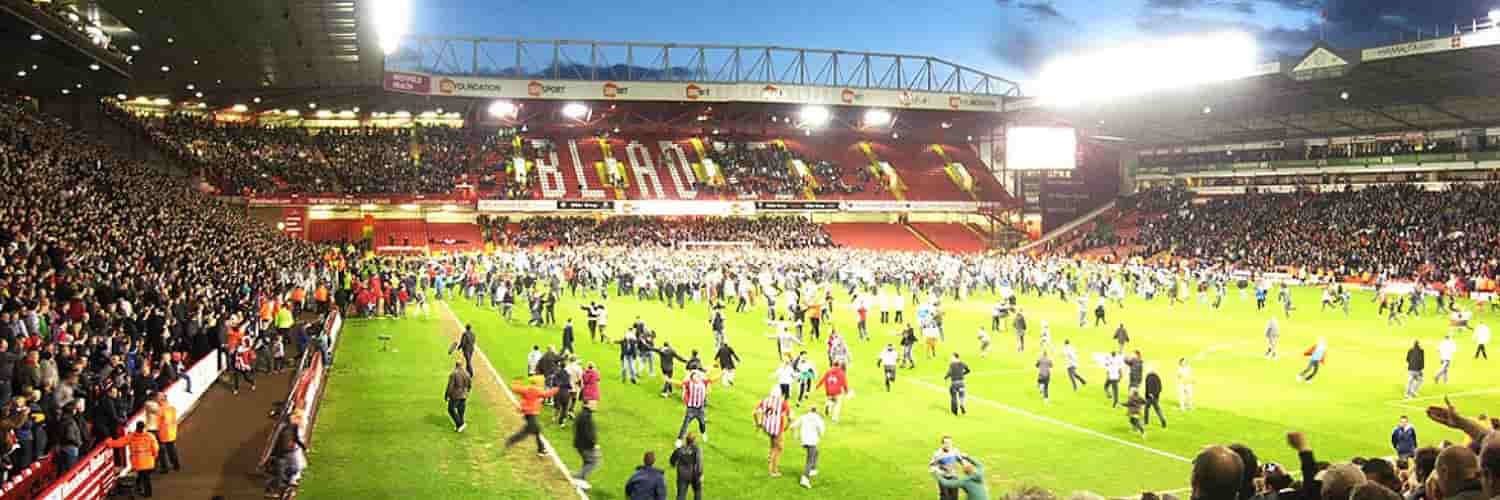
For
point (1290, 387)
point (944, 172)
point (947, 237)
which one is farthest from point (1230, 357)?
point (944, 172)

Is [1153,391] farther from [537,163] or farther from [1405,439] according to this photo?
[537,163]

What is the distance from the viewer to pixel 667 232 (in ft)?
243

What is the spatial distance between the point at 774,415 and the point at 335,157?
204ft

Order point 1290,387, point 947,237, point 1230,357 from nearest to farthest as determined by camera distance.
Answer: point 1290,387 < point 1230,357 < point 947,237

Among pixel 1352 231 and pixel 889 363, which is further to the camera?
pixel 1352 231

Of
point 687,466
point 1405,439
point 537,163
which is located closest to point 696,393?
point 687,466

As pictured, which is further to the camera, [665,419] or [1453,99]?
[1453,99]

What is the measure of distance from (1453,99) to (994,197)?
31.8 m

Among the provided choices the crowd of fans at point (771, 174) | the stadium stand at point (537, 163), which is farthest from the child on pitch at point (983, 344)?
the crowd of fans at point (771, 174)

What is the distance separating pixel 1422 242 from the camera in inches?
2184

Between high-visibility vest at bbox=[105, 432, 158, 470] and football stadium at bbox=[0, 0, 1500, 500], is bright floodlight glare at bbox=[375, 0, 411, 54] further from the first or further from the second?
high-visibility vest at bbox=[105, 432, 158, 470]

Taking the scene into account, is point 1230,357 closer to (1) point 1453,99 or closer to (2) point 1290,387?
(2) point 1290,387

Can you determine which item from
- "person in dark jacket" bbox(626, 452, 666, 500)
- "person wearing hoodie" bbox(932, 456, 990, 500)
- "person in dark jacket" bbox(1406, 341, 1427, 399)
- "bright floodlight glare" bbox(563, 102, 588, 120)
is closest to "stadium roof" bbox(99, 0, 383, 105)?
"person in dark jacket" bbox(626, 452, 666, 500)

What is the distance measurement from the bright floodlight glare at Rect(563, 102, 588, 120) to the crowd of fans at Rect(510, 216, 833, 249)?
8576 millimetres
